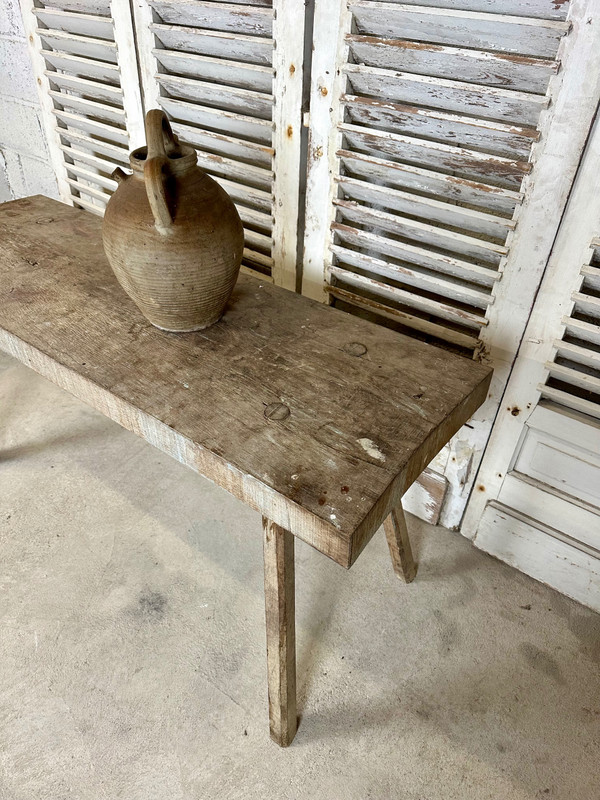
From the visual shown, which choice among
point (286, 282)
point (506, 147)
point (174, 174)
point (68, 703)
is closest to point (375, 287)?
point (286, 282)

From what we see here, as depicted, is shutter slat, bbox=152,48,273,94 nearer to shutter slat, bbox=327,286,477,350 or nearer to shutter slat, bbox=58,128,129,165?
shutter slat, bbox=58,128,129,165

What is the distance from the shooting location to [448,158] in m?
1.06

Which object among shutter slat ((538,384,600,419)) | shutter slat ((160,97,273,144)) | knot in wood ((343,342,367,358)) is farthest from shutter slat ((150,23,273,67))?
shutter slat ((538,384,600,419))

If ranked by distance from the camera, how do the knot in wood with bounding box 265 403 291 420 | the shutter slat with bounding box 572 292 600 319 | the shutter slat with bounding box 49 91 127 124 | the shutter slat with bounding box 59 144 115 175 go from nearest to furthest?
the knot in wood with bounding box 265 403 291 420, the shutter slat with bounding box 572 292 600 319, the shutter slat with bounding box 49 91 127 124, the shutter slat with bounding box 59 144 115 175

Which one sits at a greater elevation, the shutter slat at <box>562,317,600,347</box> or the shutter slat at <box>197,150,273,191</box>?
the shutter slat at <box>197,150,273,191</box>

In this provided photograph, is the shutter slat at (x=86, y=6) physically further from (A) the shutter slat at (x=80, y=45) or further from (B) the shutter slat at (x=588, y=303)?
(B) the shutter slat at (x=588, y=303)

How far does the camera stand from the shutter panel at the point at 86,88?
1.48 metres

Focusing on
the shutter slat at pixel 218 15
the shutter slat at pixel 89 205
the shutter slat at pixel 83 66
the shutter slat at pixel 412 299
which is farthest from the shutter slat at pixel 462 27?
the shutter slat at pixel 89 205

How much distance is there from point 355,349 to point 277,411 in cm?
24

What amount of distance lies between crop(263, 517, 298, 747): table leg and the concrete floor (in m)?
0.07

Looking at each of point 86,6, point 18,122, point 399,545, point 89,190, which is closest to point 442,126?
point 399,545

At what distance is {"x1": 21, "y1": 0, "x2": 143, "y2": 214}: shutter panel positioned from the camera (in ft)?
4.84

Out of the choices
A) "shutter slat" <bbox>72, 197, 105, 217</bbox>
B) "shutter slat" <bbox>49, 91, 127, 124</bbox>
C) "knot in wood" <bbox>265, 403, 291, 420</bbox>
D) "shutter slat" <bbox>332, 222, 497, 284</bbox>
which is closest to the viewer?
"knot in wood" <bbox>265, 403, 291, 420</bbox>

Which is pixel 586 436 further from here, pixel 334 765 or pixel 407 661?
pixel 334 765
